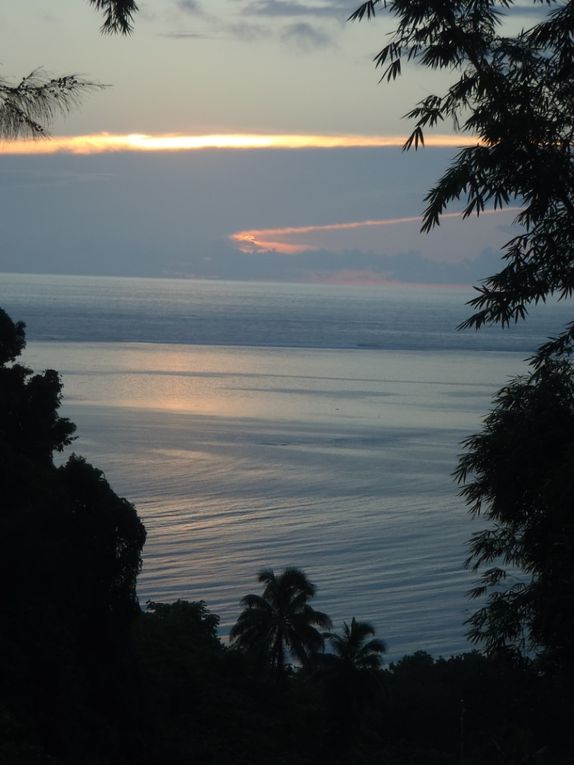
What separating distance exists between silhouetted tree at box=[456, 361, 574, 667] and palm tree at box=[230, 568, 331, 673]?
13519 mm

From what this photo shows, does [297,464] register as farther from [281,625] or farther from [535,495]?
[535,495]

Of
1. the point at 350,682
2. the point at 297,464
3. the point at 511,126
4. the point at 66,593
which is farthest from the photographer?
the point at 297,464

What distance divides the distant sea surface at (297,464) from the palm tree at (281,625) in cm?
312

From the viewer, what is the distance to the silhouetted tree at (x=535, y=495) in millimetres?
9742

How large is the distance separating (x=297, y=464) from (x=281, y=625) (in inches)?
879

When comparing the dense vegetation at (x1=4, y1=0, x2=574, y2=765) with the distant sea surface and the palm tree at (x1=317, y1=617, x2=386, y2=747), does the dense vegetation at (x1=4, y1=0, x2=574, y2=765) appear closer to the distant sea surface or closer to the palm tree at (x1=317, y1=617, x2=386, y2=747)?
the palm tree at (x1=317, y1=617, x2=386, y2=747)

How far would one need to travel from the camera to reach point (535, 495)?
36.2 ft

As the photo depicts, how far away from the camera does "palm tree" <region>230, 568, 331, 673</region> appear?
83.9 ft

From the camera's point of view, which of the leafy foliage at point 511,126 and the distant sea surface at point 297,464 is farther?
the distant sea surface at point 297,464

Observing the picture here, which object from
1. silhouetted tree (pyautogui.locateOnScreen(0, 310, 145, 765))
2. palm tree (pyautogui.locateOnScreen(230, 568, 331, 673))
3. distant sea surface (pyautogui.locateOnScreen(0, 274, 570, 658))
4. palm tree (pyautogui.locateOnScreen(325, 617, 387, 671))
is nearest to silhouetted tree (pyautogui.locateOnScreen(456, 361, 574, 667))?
silhouetted tree (pyautogui.locateOnScreen(0, 310, 145, 765))

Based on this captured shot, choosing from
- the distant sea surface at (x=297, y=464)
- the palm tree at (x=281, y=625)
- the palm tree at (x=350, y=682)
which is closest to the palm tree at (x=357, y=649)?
the palm tree at (x=350, y=682)

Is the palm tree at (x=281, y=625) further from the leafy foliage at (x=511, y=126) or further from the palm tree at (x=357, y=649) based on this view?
the leafy foliage at (x=511, y=126)

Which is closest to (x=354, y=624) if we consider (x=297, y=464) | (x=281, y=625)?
(x=281, y=625)

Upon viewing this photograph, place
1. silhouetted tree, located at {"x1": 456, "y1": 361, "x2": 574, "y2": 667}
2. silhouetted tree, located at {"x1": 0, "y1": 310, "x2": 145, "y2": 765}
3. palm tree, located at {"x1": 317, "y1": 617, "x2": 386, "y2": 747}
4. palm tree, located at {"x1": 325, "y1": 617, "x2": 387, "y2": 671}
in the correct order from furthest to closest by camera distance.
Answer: palm tree, located at {"x1": 325, "y1": 617, "x2": 387, "y2": 671} < palm tree, located at {"x1": 317, "y1": 617, "x2": 386, "y2": 747} < silhouetted tree, located at {"x1": 0, "y1": 310, "x2": 145, "y2": 765} < silhouetted tree, located at {"x1": 456, "y1": 361, "x2": 574, "y2": 667}
